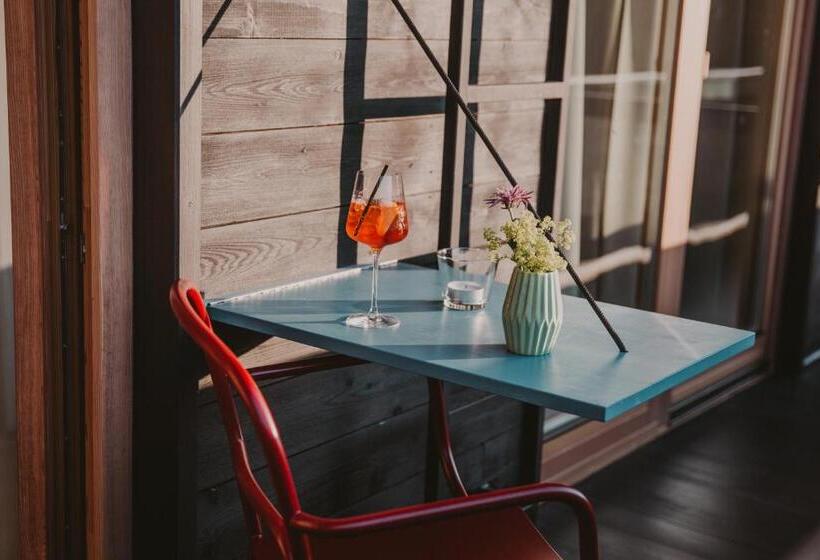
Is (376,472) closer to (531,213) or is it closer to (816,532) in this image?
(531,213)

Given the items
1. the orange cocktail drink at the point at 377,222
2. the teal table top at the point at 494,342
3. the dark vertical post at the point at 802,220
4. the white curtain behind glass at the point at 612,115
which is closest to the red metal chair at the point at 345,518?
the teal table top at the point at 494,342

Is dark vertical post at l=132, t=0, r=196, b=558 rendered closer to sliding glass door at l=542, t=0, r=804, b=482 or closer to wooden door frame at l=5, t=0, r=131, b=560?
wooden door frame at l=5, t=0, r=131, b=560

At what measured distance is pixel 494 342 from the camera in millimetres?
1796

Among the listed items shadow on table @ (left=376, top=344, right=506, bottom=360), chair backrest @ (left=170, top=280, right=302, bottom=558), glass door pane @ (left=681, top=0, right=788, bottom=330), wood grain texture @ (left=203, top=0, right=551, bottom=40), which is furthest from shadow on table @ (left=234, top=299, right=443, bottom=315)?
glass door pane @ (left=681, top=0, right=788, bottom=330)

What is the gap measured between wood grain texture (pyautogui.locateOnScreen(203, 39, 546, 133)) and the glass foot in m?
0.39

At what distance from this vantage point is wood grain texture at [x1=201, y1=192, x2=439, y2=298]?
1972mm

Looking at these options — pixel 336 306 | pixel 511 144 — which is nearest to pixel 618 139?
pixel 511 144

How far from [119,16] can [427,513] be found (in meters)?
0.94

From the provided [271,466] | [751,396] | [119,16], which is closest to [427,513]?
[271,466]

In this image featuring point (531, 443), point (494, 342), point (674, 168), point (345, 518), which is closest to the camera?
point (345, 518)

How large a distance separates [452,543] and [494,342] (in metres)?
0.32

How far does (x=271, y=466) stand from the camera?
1326mm

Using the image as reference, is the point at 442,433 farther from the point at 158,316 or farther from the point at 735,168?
the point at 735,168

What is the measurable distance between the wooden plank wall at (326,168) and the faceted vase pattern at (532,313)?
543mm
